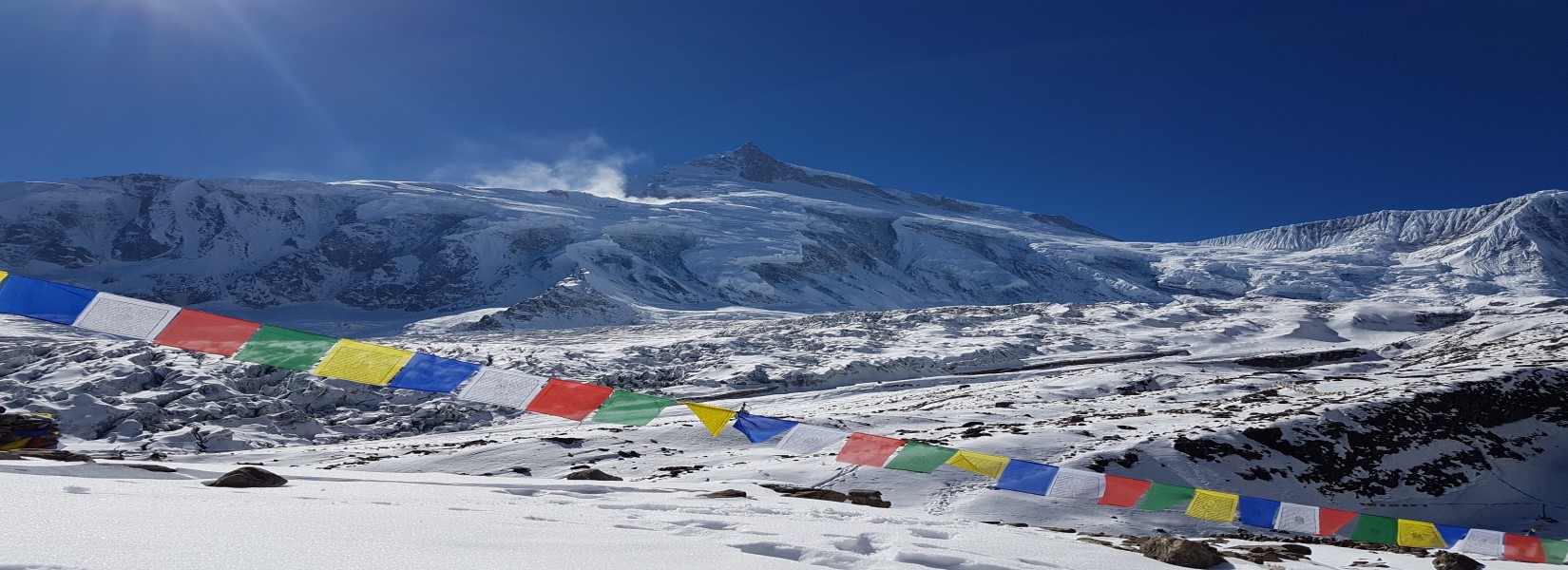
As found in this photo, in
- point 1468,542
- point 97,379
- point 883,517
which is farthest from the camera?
point 97,379

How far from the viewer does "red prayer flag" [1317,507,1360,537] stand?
497 inches

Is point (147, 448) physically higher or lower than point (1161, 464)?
lower

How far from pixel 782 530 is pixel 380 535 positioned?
301 centimetres

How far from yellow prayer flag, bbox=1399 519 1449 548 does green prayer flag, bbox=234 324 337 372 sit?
1604cm

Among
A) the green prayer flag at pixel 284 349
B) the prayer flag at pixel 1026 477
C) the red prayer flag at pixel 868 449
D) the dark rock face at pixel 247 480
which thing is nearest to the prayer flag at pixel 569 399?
the green prayer flag at pixel 284 349

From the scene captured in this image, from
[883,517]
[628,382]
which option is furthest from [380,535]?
[628,382]

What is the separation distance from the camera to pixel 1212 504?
507 inches

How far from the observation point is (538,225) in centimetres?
12100

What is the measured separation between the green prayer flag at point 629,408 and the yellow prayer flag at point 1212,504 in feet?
29.1

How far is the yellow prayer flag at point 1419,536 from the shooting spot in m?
12.3

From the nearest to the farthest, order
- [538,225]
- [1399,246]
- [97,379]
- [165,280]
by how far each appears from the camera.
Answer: [97,379] → [165,280] → [538,225] → [1399,246]

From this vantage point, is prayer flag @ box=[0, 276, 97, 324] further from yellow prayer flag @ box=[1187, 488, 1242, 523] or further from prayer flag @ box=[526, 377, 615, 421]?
yellow prayer flag @ box=[1187, 488, 1242, 523]

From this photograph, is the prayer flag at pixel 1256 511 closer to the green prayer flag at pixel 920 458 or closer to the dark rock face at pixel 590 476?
the green prayer flag at pixel 920 458

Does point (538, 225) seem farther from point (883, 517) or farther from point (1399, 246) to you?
point (1399, 246)
